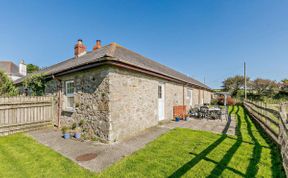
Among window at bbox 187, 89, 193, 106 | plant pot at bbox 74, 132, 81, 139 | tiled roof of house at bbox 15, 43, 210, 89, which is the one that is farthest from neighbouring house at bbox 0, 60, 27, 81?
window at bbox 187, 89, 193, 106

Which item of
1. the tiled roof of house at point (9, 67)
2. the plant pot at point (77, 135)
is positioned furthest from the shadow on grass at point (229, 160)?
the tiled roof of house at point (9, 67)

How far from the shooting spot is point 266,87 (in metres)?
32.8

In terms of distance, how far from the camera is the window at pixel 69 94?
743 cm

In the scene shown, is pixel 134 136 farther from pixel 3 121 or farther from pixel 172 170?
pixel 3 121

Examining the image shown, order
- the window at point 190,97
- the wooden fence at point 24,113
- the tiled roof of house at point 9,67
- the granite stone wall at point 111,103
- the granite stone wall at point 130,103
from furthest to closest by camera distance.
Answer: the tiled roof of house at point 9,67, the window at point 190,97, the wooden fence at point 24,113, the granite stone wall at point 130,103, the granite stone wall at point 111,103

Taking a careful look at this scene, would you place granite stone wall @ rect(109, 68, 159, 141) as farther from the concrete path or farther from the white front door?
the white front door

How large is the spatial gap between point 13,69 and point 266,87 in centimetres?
6050

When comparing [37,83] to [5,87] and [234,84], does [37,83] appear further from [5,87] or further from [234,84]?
[234,84]

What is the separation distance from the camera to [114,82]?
18.2 ft

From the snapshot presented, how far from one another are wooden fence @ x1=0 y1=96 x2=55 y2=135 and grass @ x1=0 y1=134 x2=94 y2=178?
222 cm

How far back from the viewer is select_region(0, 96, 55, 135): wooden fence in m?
6.76

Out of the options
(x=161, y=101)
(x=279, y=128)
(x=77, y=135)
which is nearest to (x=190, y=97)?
(x=161, y=101)

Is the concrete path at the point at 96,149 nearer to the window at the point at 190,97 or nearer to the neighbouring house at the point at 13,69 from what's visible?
the window at the point at 190,97

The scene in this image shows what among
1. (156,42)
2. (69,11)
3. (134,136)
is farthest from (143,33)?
(134,136)
